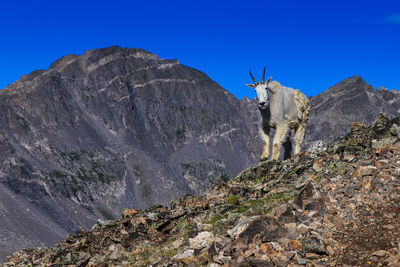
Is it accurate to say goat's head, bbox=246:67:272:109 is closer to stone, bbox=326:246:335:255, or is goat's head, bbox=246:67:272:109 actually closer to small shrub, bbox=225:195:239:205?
small shrub, bbox=225:195:239:205

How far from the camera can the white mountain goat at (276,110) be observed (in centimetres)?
2177

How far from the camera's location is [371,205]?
35.4 ft

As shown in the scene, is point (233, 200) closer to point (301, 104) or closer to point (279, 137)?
point (279, 137)

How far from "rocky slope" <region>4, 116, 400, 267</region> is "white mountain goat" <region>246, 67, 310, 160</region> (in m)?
4.15

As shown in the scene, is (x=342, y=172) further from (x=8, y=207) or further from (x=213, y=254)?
(x=8, y=207)

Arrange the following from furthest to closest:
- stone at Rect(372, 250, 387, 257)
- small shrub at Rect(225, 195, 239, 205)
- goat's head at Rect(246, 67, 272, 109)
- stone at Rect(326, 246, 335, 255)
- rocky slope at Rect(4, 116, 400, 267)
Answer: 1. goat's head at Rect(246, 67, 272, 109)
2. small shrub at Rect(225, 195, 239, 205)
3. rocky slope at Rect(4, 116, 400, 267)
4. stone at Rect(326, 246, 335, 255)
5. stone at Rect(372, 250, 387, 257)

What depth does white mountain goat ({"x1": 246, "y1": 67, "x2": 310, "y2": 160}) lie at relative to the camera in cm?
2177

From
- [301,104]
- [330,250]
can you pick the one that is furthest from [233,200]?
[301,104]

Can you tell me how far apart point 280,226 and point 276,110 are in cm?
1264

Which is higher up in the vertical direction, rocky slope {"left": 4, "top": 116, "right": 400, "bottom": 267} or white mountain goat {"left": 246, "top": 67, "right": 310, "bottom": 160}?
white mountain goat {"left": 246, "top": 67, "right": 310, "bottom": 160}

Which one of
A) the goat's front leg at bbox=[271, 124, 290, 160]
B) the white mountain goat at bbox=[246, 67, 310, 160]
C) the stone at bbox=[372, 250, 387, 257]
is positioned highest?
the white mountain goat at bbox=[246, 67, 310, 160]

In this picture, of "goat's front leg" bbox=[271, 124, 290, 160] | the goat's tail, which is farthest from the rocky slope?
the goat's tail

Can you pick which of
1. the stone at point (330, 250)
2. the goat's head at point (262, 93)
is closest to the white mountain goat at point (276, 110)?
the goat's head at point (262, 93)

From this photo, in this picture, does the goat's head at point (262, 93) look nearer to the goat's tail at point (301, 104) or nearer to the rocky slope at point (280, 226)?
the goat's tail at point (301, 104)
